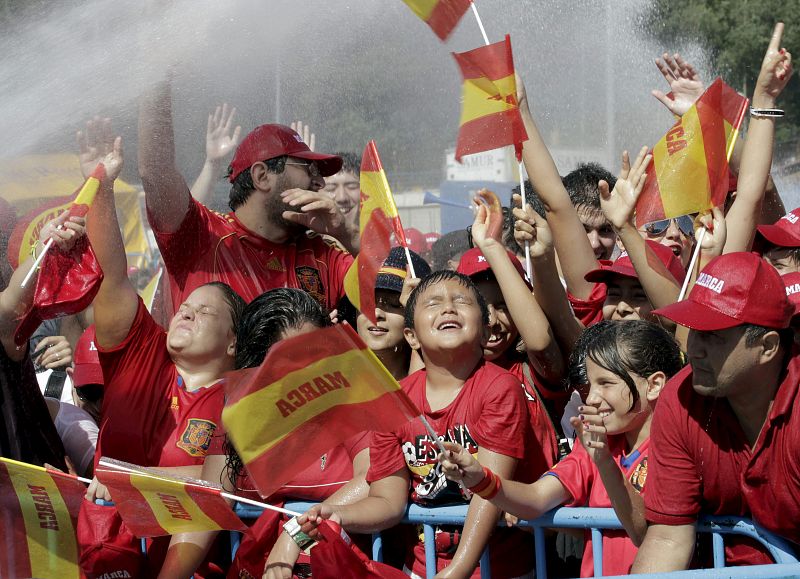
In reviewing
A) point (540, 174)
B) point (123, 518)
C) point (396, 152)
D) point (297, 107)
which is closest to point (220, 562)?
point (123, 518)

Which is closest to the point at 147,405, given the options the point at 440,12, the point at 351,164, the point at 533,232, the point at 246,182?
the point at 246,182

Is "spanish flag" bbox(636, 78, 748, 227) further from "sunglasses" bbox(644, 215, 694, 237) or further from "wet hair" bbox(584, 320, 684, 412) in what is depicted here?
"sunglasses" bbox(644, 215, 694, 237)

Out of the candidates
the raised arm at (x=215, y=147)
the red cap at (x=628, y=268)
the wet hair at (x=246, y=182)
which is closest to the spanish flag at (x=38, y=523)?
the wet hair at (x=246, y=182)

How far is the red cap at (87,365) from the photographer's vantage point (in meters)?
5.20

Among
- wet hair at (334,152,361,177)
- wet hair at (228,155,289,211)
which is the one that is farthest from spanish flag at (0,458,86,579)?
wet hair at (334,152,361,177)

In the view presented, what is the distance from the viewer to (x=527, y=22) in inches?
392

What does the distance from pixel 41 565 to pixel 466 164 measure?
35.7 ft

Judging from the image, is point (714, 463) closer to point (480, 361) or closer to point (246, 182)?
point (480, 361)

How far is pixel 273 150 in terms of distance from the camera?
5355 millimetres

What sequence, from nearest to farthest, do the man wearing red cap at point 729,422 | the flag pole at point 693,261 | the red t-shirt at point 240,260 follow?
the man wearing red cap at point 729,422 < the flag pole at point 693,261 < the red t-shirt at point 240,260

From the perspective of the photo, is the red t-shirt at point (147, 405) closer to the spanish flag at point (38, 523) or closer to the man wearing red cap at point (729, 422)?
the spanish flag at point (38, 523)

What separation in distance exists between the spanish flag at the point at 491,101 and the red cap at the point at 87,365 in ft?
6.15

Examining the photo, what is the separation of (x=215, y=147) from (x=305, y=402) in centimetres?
318

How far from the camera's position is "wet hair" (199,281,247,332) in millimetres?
4645
